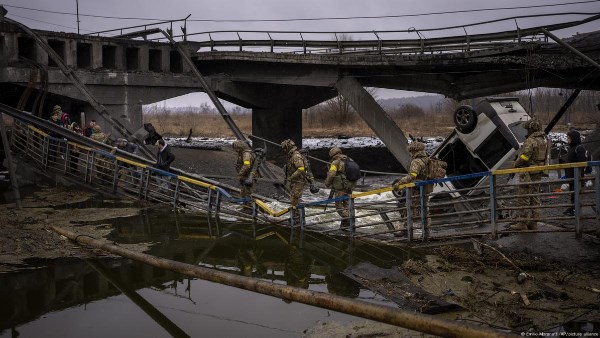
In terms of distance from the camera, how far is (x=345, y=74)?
24.3 meters

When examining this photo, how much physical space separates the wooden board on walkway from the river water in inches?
6.8

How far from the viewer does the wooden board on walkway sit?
263 inches

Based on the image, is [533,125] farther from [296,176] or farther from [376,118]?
[376,118]

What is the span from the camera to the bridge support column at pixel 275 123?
1185 inches

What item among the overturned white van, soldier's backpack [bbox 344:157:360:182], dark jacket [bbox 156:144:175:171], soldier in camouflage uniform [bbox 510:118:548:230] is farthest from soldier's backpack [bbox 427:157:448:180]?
dark jacket [bbox 156:144:175:171]

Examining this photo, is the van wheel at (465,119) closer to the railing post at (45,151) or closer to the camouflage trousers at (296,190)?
the camouflage trousers at (296,190)

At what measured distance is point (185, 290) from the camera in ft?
25.5

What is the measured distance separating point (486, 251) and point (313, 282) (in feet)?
9.40

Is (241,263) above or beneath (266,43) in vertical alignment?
beneath

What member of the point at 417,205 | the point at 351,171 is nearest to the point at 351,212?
the point at 417,205

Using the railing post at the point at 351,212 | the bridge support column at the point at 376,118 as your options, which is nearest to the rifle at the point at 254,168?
the railing post at the point at 351,212

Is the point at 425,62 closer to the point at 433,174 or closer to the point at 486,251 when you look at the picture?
the point at 433,174

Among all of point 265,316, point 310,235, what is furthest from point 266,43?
point 265,316

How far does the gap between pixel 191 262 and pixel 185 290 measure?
1532mm
